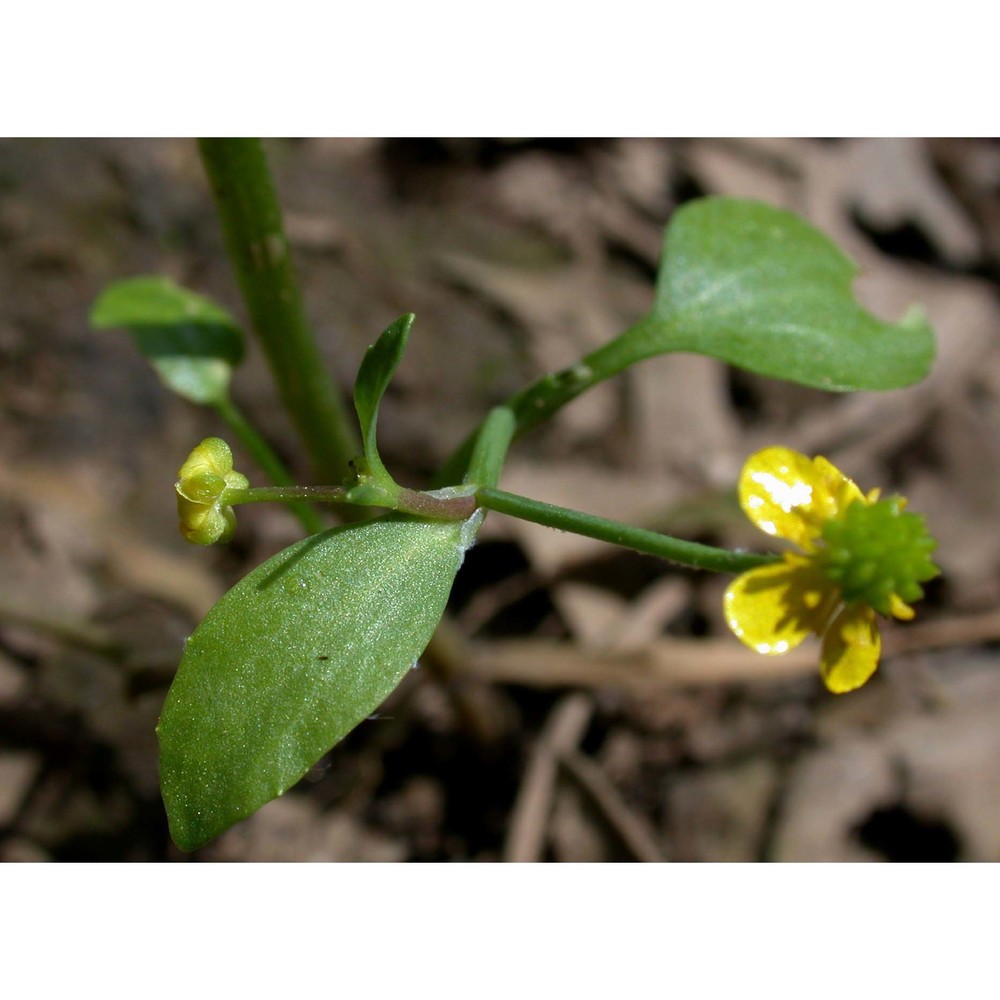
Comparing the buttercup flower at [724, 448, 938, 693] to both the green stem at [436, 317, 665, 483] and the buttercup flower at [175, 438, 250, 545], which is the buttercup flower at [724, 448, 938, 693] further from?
the buttercup flower at [175, 438, 250, 545]

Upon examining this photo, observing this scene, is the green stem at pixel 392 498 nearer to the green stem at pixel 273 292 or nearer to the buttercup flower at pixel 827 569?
the buttercup flower at pixel 827 569

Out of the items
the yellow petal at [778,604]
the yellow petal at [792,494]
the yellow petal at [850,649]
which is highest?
the yellow petal at [792,494]

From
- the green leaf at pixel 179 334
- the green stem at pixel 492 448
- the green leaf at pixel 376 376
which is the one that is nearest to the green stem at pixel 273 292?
the green leaf at pixel 179 334

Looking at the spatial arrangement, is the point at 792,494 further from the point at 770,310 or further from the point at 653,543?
the point at 770,310

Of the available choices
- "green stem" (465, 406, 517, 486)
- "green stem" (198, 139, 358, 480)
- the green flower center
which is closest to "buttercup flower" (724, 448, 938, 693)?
the green flower center

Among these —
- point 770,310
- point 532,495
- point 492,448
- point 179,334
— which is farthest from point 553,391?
point 532,495

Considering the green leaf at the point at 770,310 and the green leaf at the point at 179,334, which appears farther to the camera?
the green leaf at the point at 179,334
